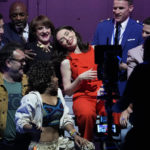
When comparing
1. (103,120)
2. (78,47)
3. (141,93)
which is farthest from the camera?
(78,47)

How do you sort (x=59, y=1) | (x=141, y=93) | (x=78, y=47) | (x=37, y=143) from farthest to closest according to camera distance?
(x=59, y=1)
(x=78, y=47)
(x=37, y=143)
(x=141, y=93)

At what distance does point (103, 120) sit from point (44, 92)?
2.63ft

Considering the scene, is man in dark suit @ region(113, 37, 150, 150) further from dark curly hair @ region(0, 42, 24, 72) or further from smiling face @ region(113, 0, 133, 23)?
smiling face @ region(113, 0, 133, 23)

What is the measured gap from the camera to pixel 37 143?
372 centimetres

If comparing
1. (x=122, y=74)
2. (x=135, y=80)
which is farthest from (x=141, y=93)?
(x=122, y=74)

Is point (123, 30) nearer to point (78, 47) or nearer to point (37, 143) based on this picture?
point (78, 47)

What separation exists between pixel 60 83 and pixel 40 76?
844 mm

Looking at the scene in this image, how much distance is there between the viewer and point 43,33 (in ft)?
15.7

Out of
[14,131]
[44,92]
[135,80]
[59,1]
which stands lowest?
[14,131]

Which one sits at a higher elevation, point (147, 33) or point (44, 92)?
point (147, 33)

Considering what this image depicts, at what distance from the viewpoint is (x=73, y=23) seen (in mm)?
6617

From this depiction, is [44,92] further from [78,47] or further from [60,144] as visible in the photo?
[78,47]

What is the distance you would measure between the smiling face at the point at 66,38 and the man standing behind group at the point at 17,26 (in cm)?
54

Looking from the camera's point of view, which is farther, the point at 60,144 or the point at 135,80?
the point at 60,144
